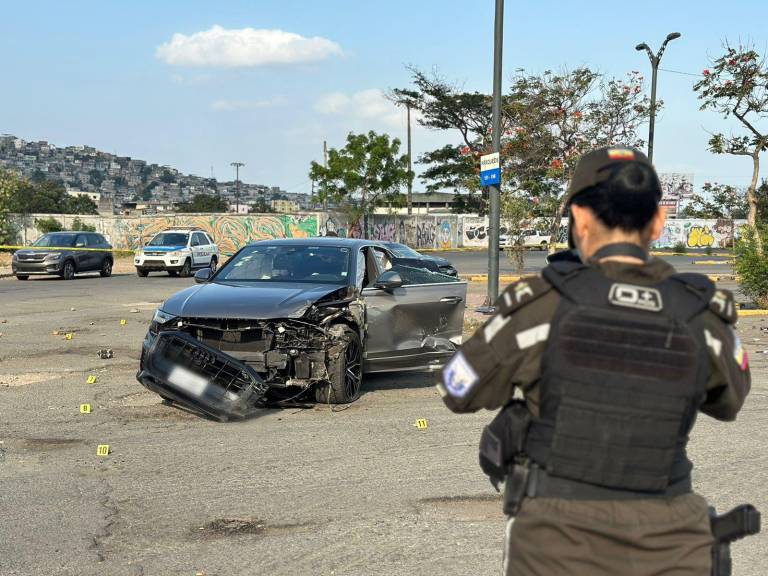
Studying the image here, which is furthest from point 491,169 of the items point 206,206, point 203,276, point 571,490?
point 206,206

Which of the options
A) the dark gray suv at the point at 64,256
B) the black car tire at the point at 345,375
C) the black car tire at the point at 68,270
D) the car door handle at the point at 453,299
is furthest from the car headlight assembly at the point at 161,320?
the black car tire at the point at 68,270

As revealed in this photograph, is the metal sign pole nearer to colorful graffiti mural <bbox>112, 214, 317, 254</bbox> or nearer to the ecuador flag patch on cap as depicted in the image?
the ecuador flag patch on cap

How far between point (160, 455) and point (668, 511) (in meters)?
4.85

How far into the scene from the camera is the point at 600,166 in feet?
7.66

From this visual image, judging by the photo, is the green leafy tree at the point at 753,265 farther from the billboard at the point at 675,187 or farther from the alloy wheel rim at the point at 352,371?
the billboard at the point at 675,187

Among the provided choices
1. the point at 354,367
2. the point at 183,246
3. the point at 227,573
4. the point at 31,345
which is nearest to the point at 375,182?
the point at 183,246

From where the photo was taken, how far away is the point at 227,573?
14.1 feet

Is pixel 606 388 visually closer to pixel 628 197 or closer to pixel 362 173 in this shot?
pixel 628 197

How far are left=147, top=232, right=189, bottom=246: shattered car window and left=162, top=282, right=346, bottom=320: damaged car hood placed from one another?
21.8 meters

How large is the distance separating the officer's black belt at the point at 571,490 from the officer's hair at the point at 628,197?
66 cm

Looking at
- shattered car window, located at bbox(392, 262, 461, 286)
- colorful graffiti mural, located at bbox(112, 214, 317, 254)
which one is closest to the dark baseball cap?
shattered car window, located at bbox(392, 262, 461, 286)

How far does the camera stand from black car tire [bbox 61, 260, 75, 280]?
27.6 metres

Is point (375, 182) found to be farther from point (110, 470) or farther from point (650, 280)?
point (650, 280)

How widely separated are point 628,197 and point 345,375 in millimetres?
6041
